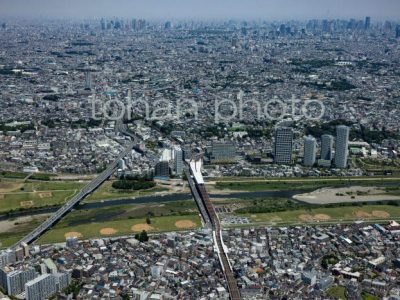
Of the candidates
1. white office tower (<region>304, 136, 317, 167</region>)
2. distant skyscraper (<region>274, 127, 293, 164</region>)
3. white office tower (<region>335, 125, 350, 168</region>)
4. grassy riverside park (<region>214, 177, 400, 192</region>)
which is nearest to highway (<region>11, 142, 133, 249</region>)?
grassy riverside park (<region>214, 177, 400, 192</region>)

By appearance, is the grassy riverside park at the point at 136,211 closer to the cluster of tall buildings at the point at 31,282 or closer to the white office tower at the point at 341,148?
the white office tower at the point at 341,148

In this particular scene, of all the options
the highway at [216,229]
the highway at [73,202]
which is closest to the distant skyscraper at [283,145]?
the highway at [216,229]

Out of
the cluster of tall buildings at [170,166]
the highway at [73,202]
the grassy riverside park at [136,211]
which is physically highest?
the cluster of tall buildings at [170,166]

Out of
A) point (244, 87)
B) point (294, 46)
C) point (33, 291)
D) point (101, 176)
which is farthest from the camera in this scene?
point (294, 46)

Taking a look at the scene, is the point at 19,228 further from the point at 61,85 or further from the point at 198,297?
the point at 61,85

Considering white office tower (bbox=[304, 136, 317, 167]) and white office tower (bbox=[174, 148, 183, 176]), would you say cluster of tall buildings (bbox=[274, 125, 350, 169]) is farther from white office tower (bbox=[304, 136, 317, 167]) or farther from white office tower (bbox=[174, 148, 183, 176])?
white office tower (bbox=[174, 148, 183, 176])

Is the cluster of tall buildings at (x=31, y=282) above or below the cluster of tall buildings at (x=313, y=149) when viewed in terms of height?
below

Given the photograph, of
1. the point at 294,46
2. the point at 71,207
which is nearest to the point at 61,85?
the point at 71,207
